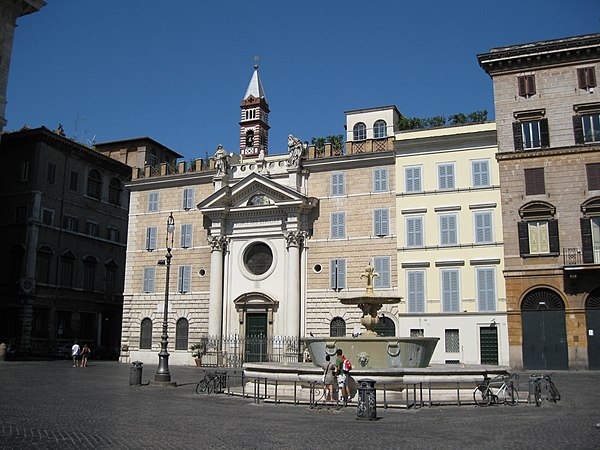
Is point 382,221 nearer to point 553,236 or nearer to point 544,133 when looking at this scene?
point 553,236

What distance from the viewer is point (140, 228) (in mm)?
43344

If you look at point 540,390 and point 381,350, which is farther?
point 381,350

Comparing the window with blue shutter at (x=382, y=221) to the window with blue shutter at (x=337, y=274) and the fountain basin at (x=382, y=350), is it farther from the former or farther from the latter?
the fountain basin at (x=382, y=350)

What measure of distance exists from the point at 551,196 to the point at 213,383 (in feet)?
70.8

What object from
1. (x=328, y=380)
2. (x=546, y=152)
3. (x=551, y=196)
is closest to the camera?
(x=328, y=380)

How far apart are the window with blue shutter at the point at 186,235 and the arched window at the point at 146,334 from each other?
5732 mm

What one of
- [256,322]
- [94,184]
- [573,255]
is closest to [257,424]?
[573,255]

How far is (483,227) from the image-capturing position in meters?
34.2

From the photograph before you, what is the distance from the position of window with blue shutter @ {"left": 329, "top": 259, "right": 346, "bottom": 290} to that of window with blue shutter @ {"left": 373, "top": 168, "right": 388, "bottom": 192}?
485 cm

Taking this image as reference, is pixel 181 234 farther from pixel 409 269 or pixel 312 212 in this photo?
pixel 409 269

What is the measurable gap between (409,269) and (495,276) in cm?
473

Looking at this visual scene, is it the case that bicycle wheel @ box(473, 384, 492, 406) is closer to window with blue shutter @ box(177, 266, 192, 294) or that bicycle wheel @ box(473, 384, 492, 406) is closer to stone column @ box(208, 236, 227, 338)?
stone column @ box(208, 236, 227, 338)

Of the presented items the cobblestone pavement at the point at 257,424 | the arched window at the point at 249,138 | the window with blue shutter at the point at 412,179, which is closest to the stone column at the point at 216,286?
the arched window at the point at 249,138

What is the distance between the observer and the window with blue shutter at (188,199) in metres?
42.0
